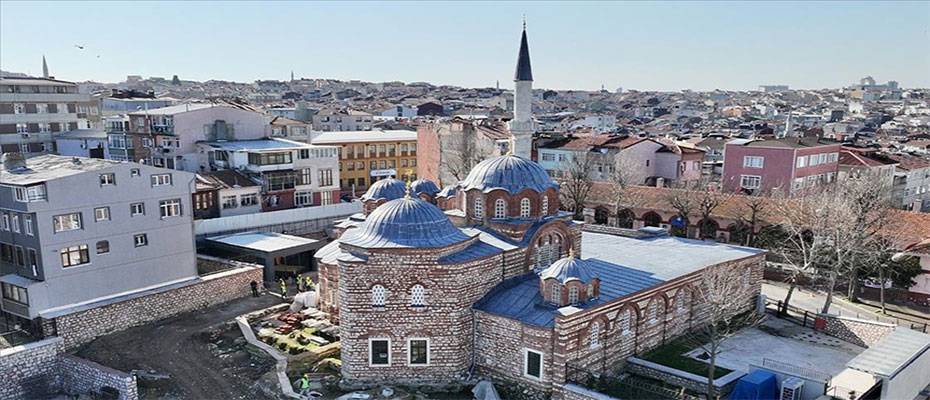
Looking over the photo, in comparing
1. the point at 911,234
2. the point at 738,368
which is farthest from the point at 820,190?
the point at 738,368

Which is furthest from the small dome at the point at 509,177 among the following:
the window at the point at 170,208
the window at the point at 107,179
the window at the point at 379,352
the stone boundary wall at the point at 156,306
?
the window at the point at 107,179

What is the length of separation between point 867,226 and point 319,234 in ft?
102

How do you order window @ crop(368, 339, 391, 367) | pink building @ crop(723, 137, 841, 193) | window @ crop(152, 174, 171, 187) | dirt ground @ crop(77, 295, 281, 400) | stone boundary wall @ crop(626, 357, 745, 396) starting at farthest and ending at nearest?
pink building @ crop(723, 137, 841, 193), window @ crop(152, 174, 171, 187), dirt ground @ crop(77, 295, 281, 400), window @ crop(368, 339, 391, 367), stone boundary wall @ crop(626, 357, 745, 396)

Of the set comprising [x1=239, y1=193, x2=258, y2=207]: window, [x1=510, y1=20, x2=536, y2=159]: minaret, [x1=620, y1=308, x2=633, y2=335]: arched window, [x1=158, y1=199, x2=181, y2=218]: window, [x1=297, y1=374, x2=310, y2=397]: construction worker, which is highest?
[x1=510, y1=20, x2=536, y2=159]: minaret

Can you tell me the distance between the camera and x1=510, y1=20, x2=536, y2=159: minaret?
109ft

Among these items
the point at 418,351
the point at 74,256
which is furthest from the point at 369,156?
the point at 418,351

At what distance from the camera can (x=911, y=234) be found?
113ft

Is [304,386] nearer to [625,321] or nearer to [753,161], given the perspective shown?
[625,321]

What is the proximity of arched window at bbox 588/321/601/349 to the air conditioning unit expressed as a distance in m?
6.05

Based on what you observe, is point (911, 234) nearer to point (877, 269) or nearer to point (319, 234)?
point (877, 269)

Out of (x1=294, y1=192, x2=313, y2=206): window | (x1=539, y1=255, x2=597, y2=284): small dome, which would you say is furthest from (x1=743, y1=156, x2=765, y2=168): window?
(x1=539, y1=255, x2=597, y2=284): small dome

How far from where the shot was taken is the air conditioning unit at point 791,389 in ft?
69.2

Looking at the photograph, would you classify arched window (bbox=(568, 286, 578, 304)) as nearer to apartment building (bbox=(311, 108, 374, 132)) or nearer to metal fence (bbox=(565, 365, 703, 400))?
metal fence (bbox=(565, 365, 703, 400))

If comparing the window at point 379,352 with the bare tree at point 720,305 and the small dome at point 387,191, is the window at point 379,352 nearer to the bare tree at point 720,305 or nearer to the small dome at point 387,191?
the small dome at point 387,191
